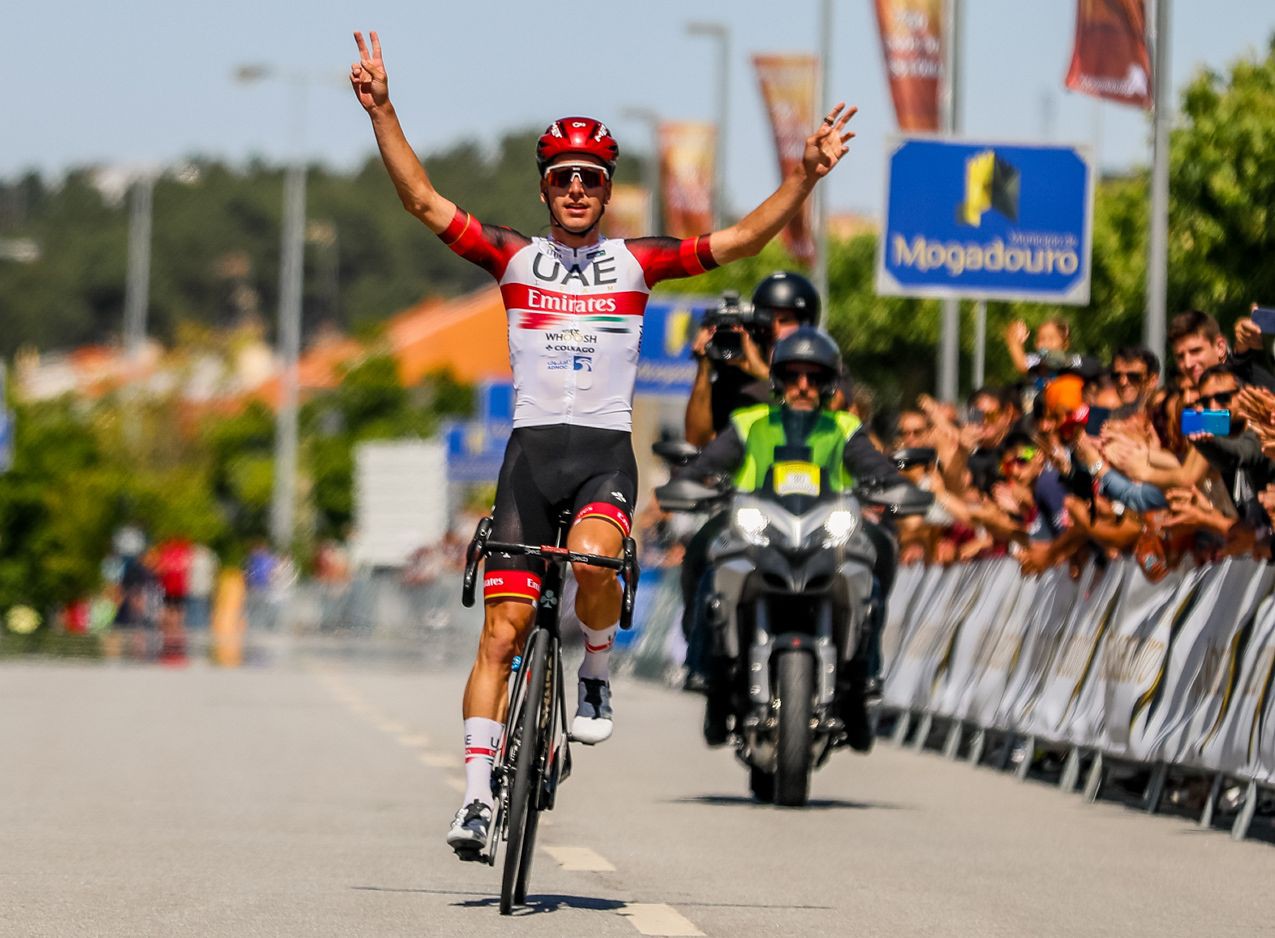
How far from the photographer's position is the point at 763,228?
32.8 feet

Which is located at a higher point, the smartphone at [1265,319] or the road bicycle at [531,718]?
the smartphone at [1265,319]

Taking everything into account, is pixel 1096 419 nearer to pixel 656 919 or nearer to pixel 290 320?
pixel 656 919

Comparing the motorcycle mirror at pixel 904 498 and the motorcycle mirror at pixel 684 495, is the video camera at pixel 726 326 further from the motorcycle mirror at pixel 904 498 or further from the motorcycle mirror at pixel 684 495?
the motorcycle mirror at pixel 904 498

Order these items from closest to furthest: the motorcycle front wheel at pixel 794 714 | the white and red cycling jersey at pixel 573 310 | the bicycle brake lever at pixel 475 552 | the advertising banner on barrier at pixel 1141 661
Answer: the bicycle brake lever at pixel 475 552 < the white and red cycling jersey at pixel 573 310 < the motorcycle front wheel at pixel 794 714 < the advertising banner on barrier at pixel 1141 661

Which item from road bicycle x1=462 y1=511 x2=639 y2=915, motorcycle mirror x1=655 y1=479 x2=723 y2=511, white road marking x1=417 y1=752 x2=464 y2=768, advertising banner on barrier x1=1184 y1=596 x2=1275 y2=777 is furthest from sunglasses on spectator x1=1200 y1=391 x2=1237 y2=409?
road bicycle x1=462 y1=511 x2=639 y2=915

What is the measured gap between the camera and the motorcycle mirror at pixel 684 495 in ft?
45.7

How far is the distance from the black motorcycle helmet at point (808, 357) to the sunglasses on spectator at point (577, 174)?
4067 mm

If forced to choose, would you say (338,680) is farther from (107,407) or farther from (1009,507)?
(107,407)

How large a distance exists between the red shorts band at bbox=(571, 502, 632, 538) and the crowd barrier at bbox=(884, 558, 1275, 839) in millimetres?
4093

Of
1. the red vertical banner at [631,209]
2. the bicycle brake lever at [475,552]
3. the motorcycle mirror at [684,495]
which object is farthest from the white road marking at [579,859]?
the red vertical banner at [631,209]

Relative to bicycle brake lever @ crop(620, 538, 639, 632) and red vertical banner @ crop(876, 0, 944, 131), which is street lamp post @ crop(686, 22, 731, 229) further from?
bicycle brake lever @ crop(620, 538, 639, 632)

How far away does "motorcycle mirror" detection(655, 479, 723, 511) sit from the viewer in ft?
45.7

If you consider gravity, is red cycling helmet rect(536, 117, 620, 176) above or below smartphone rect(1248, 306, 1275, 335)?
above

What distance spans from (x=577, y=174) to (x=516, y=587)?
128cm
